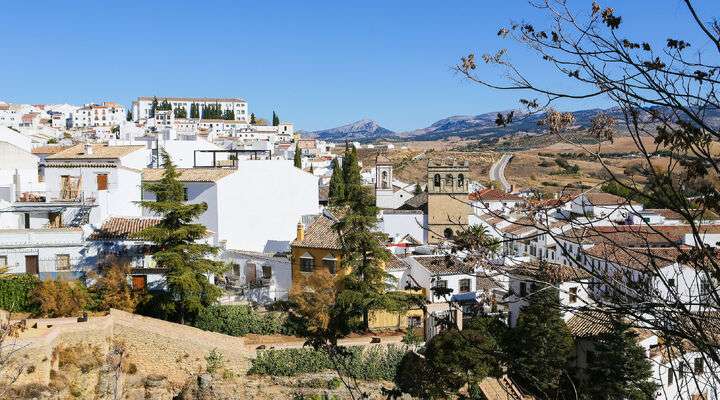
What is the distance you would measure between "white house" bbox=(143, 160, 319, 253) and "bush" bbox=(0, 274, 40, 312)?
26.2 ft

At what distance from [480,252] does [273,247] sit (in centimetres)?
2523

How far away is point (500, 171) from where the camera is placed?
320ft

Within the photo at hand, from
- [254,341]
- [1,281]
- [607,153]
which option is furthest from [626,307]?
[1,281]

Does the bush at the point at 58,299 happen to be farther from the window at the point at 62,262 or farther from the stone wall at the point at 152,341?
the window at the point at 62,262

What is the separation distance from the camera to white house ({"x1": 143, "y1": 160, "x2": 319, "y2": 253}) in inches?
1123

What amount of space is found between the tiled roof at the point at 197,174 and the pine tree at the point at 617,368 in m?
16.9

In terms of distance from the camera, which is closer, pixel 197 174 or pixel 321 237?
pixel 321 237

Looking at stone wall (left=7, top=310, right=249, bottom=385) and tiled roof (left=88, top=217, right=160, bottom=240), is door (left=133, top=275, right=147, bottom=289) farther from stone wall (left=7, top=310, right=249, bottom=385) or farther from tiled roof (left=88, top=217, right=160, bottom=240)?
stone wall (left=7, top=310, right=249, bottom=385)

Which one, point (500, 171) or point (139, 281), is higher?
point (500, 171)

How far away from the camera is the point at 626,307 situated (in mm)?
4363

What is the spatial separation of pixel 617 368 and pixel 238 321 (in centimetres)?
1151

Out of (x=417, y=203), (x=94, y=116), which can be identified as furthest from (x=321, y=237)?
(x=94, y=116)

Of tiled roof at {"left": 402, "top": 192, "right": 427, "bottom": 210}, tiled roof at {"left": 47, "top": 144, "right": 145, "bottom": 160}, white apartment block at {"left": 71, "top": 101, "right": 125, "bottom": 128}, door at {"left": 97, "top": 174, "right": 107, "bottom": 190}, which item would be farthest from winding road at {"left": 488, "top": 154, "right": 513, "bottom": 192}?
white apartment block at {"left": 71, "top": 101, "right": 125, "bottom": 128}

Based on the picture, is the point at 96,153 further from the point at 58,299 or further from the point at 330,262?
the point at 330,262
